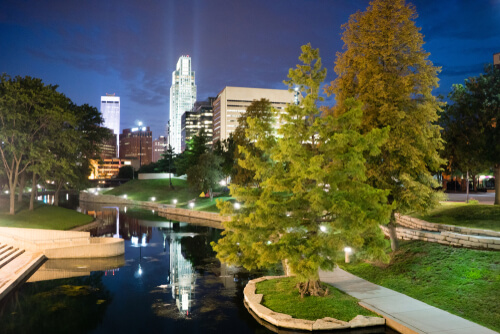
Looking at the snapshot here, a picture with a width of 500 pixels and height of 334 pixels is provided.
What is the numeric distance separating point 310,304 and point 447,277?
658 centimetres

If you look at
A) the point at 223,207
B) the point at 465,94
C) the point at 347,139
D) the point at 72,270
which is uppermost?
the point at 465,94

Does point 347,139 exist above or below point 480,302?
above

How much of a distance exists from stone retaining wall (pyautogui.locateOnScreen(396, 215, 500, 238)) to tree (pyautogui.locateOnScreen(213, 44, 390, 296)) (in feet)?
27.1

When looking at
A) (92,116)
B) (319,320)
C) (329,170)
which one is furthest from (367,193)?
(92,116)

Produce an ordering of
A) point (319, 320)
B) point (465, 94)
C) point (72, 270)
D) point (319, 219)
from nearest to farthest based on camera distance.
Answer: point (319, 320) < point (319, 219) < point (72, 270) < point (465, 94)

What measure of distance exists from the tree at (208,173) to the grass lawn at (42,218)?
2324 cm

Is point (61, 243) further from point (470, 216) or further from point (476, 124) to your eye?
point (476, 124)

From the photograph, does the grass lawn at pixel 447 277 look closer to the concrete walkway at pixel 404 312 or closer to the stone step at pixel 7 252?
the concrete walkway at pixel 404 312

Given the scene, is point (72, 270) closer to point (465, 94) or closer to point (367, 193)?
point (367, 193)

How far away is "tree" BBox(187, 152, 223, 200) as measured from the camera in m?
65.5

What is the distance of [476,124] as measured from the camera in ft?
93.8

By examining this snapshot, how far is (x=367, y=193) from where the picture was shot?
15.4 metres

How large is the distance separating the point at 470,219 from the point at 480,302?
38.7ft

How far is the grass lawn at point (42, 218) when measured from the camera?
3659 centimetres
